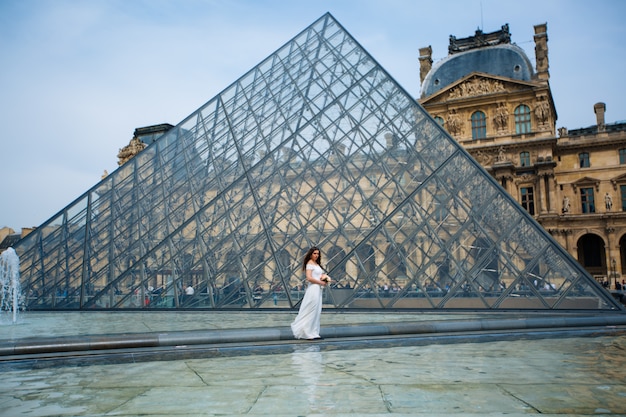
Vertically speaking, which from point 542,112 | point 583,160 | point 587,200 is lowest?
point 587,200

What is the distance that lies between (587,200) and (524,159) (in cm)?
533

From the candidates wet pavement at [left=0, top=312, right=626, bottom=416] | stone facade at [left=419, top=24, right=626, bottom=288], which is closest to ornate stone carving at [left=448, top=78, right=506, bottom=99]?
stone facade at [left=419, top=24, right=626, bottom=288]

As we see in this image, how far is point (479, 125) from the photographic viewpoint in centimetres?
4022

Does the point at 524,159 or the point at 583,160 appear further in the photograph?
the point at 583,160

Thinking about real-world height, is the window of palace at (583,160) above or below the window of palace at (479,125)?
below

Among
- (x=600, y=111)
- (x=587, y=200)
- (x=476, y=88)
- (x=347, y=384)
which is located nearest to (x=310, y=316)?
(x=347, y=384)

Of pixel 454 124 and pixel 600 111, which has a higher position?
pixel 600 111

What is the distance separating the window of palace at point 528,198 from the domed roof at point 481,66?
8026 mm

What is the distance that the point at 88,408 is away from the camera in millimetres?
3520

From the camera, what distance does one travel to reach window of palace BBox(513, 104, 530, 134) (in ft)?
128

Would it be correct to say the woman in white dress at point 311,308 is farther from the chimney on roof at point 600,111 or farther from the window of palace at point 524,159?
the chimney on roof at point 600,111

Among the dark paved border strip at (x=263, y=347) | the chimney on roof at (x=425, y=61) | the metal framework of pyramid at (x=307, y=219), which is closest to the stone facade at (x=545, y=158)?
the chimney on roof at (x=425, y=61)

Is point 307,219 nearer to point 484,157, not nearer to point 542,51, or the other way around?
point 484,157

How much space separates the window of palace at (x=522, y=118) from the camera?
39.0 m
